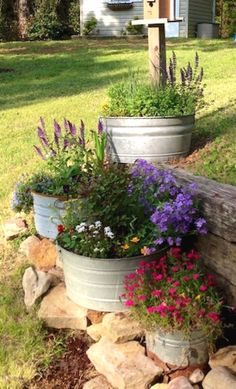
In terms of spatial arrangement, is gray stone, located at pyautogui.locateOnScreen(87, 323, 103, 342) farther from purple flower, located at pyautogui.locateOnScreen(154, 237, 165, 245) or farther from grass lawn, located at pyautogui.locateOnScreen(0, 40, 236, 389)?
purple flower, located at pyautogui.locateOnScreen(154, 237, 165, 245)

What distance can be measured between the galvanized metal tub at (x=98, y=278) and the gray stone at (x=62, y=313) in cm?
10

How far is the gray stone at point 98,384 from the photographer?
313cm

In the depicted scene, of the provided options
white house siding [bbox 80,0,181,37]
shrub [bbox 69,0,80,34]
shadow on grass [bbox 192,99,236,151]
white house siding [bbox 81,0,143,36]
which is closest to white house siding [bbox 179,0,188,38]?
white house siding [bbox 80,0,181,37]

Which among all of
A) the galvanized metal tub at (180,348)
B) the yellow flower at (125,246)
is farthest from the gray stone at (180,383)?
the yellow flower at (125,246)

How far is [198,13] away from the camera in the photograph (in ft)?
68.1

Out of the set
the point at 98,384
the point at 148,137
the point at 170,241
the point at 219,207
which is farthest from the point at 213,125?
the point at 98,384

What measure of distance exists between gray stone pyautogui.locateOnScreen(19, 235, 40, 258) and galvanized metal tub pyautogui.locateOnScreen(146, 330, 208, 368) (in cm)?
149

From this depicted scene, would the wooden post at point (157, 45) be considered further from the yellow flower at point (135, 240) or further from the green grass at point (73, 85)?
the yellow flower at point (135, 240)

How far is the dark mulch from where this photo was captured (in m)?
3.24

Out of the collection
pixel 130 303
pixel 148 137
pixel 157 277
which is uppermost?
pixel 148 137

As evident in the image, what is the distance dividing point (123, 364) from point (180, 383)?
35 cm

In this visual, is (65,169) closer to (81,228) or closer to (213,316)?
(81,228)

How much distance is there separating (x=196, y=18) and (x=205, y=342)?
62.6 feet

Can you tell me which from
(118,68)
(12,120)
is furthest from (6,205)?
(118,68)
